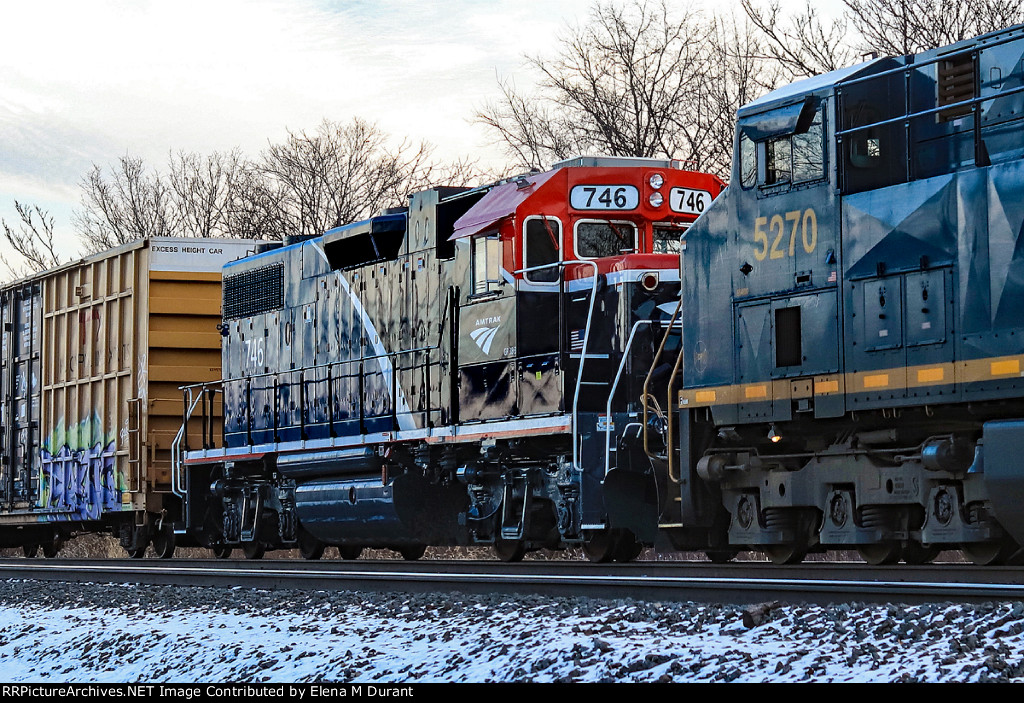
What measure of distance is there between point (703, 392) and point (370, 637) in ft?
14.3

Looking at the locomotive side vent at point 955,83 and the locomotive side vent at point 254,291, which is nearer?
the locomotive side vent at point 955,83

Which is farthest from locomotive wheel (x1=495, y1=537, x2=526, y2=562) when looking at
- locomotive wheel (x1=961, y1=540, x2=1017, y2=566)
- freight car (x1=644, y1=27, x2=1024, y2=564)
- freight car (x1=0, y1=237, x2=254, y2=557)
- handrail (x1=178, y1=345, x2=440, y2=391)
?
freight car (x1=0, y1=237, x2=254, y2=557)

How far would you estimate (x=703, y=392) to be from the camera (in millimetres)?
11852

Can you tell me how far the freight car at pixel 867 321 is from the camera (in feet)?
31.8

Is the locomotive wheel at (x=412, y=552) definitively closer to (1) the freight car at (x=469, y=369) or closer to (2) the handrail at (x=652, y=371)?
(1) the freight car at (x=469, y=369)

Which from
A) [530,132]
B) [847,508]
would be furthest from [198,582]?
[530,132]

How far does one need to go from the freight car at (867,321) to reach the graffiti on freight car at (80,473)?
10.8 m

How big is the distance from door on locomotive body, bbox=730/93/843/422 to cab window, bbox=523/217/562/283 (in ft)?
9.28

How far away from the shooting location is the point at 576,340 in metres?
13.8

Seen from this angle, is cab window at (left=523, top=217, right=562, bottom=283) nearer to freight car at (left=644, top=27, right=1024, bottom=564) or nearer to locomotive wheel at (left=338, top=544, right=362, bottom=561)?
freight car at (left=644, top=27, right=1024, bottom=564)

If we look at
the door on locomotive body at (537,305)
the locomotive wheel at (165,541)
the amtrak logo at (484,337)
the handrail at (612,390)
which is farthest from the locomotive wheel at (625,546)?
the locomotive wheel at (165,541)

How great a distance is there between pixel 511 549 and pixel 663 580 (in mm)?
4999

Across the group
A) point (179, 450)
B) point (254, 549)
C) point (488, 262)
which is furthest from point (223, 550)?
point (488, 262)

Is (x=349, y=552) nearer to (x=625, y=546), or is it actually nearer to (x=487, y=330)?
(x=487, y=330)
